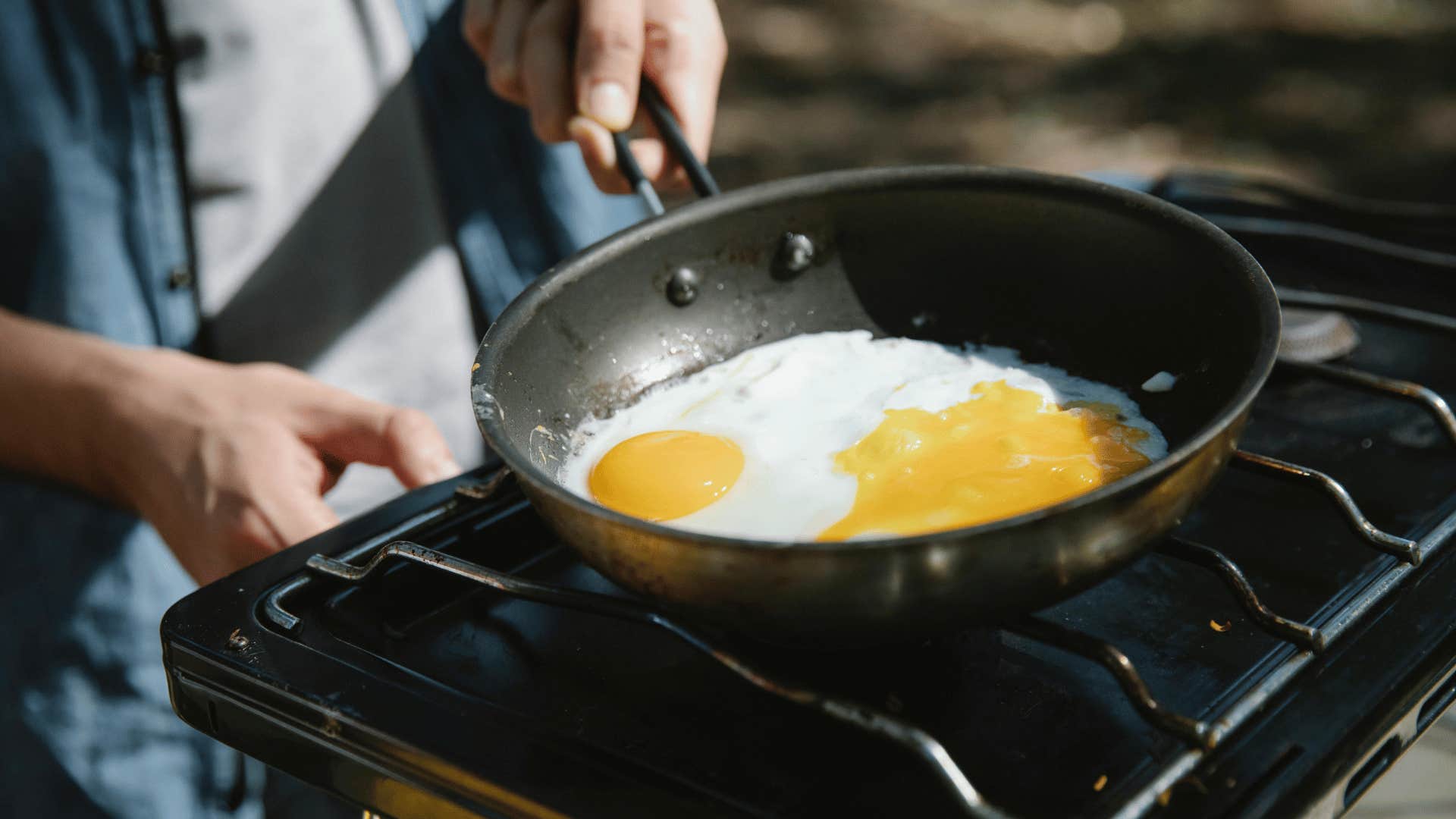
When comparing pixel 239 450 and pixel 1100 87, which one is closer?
pixel 239 450

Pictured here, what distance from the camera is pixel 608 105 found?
1.39 metres

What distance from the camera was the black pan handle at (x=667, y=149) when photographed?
135cm

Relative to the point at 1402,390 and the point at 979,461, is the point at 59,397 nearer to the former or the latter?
the point at 979,461

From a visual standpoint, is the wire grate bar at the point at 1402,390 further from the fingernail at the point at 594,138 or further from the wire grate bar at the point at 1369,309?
the fingernail at the point at 594,138

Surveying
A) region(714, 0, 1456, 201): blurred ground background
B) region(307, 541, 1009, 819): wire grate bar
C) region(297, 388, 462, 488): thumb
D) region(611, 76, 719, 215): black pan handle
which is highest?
region(611, 76, 719, 215): black pan handle

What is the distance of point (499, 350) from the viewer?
0.99 metres

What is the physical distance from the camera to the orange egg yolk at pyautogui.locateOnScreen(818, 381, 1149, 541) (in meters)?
0.95

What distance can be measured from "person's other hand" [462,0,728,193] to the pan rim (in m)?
0.23

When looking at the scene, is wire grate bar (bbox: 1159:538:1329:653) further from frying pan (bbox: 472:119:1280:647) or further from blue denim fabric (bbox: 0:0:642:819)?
blue denim fabric (bbox: 0:0:642:819)

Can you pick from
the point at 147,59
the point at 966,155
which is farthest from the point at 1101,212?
the point at 966,155

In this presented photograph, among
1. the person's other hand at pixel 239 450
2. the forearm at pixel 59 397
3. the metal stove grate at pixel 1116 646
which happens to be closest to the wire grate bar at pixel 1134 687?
the metal stove grate at pixel 1116 646

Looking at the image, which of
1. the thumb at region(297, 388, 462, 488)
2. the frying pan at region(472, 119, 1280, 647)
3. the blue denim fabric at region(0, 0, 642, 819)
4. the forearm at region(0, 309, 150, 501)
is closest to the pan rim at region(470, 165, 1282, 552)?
the frying pan at region(472, 119, 1280, 647)

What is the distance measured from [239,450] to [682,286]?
1.98 feet

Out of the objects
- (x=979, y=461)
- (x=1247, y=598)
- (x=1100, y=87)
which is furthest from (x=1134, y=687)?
(x=1100, y=87)
